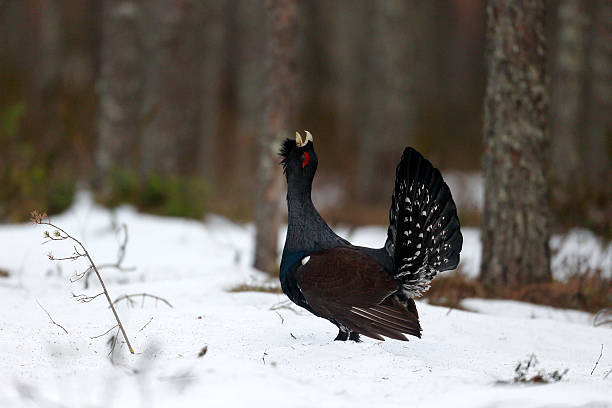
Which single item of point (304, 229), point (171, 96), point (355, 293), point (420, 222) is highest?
point (171, 96)

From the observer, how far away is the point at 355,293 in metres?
3.66

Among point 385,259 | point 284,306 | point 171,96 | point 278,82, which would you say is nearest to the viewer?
point 385,259

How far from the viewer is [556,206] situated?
27.8ft

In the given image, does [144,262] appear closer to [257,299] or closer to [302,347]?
[257,299]

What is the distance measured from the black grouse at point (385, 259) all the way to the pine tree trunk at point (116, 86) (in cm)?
667

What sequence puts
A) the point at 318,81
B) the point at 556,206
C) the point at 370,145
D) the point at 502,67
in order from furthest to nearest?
the point at 318,81 < the point at 370,145 < the point at 556,206 < the point at 502,67

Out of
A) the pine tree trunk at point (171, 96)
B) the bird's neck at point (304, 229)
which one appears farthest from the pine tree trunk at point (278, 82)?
the pine tree trunk at point (171, 96)

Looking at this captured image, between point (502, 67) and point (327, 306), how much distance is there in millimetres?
2893

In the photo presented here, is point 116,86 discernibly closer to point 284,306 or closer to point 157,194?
point 157,194

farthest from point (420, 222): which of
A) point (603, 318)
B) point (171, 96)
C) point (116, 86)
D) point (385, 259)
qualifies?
point (171, 96)

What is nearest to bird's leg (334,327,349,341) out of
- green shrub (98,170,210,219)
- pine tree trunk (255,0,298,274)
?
pine tree trunk (255,0,298,274)

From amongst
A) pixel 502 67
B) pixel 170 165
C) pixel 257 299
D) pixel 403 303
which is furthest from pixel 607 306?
pixel 170 165

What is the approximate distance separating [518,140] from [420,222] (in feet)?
6.63

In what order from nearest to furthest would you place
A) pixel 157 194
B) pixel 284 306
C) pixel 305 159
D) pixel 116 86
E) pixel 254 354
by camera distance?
pixel 254 354 → pixel 305 159 → pixel 284 306 → pixel 157 194 → pixel 116 86
